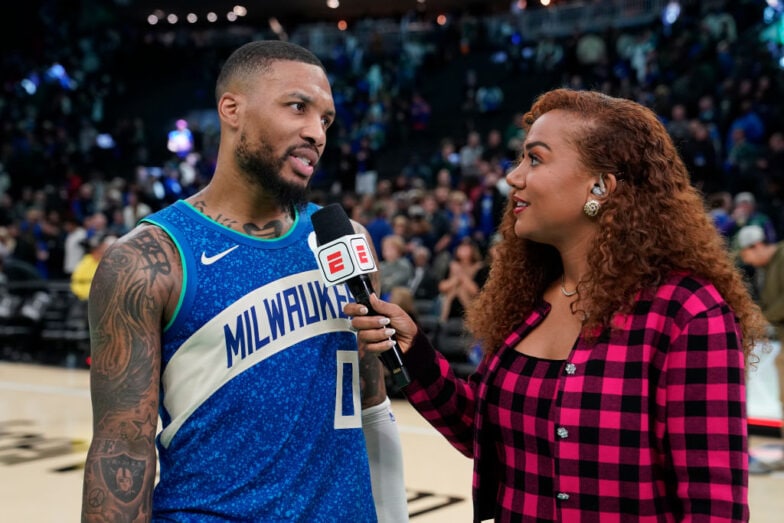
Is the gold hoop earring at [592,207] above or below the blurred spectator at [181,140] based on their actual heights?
below

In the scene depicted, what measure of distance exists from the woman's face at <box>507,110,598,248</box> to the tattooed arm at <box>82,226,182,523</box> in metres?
0.78

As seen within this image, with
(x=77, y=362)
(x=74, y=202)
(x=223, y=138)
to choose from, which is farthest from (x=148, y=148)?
(x=223, y=138)

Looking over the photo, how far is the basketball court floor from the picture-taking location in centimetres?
481

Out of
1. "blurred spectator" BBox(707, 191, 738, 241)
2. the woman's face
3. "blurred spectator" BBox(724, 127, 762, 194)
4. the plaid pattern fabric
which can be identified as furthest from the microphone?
"blurred spectator" BBox(724, 127, 762, 194)

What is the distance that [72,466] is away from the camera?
5828mm

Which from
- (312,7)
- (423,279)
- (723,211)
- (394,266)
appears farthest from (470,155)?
(312,7)

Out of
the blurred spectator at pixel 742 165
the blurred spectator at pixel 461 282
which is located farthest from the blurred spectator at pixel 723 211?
the blurred spectator at pixel 461 282

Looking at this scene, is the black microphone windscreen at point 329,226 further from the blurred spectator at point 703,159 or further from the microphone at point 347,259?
the blurred spectator at point 703,159

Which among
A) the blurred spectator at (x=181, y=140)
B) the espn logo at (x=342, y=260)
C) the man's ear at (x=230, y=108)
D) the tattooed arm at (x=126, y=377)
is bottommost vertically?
the tattooed arm at (x=126, y=377)

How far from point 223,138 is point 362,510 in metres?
0.88

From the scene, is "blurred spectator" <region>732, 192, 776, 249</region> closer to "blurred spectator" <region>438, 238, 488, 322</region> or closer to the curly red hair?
"blurred spectator" <region>438, 238, 488, 322</region>

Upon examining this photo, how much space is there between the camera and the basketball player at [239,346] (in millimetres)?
1762

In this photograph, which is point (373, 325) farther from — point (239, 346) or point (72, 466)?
point (72, 466)

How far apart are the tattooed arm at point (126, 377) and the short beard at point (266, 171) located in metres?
0.32
